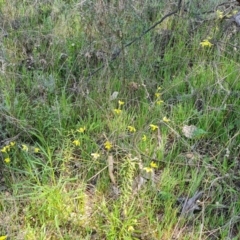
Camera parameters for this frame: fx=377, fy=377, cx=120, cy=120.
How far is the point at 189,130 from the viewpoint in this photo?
2.18 metres

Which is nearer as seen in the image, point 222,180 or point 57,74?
point 222,180

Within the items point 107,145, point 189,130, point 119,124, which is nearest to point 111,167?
point 107,145

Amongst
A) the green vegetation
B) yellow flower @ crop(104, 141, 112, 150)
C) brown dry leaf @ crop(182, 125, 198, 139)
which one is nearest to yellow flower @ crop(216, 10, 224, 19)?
the green vegetation

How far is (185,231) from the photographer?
1.72 meters

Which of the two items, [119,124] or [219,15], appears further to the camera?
[219,15]

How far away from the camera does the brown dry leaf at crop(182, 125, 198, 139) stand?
2.15m

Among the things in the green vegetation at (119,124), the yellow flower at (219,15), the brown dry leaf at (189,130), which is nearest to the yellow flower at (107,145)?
the green vegetation at (119,124)

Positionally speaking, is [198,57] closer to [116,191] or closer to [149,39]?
[149,39]

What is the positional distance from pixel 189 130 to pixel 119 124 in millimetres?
407

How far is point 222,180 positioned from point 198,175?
122 millimetres

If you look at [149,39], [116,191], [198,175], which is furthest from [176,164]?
[149,39]

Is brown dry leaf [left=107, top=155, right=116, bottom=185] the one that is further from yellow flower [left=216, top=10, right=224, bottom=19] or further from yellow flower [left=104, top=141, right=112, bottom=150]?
yellow flower [left=216, top=10, right=224, bottom=19]

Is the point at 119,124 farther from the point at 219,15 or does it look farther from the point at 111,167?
the point at 219,15

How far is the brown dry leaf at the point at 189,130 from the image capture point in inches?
84.6
